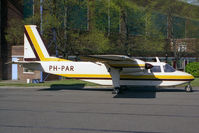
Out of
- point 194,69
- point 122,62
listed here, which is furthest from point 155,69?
point 194,69

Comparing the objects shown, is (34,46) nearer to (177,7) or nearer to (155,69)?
(155,69)

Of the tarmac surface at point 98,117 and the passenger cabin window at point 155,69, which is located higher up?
the passenger cabin window at point 155,69

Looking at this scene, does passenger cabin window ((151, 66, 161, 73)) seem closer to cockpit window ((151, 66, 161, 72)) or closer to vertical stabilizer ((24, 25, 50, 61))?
cockpit window ((151, 66, 161, 72))

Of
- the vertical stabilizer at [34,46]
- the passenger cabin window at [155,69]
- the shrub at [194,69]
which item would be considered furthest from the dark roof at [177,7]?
the vertical stabilizer at [34,46]

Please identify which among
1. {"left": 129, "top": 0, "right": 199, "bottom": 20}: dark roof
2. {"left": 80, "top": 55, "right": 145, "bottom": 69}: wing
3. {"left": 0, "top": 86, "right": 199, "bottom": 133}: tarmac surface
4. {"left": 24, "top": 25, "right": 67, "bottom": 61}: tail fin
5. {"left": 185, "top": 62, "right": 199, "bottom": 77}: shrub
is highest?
{"left": 129, "top": 0, "right": 199, "bottom": 20}: dark roof

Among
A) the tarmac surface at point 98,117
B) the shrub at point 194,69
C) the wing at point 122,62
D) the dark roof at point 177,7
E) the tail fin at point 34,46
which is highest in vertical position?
the dark roof at point 177,7

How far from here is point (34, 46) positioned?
805 inches

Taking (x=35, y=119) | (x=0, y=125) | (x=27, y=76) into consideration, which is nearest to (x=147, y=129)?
(x=35, y=119)

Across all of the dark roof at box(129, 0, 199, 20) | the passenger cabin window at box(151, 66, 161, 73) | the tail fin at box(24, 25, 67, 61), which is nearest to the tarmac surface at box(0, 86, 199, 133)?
the passenger cabin window at box(151, 66, 161, 73)

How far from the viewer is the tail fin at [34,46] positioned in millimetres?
20328

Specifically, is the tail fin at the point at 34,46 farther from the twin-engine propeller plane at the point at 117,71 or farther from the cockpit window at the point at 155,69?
the cockpit window at the point at 155,69

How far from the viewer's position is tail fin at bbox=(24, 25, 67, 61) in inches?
800

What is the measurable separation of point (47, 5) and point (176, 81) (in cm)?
1672

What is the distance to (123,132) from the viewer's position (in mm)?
7977
